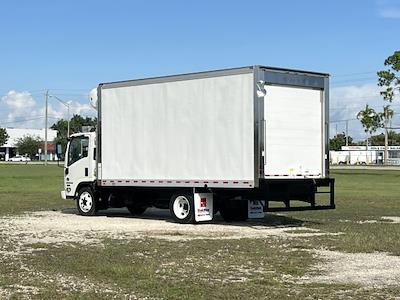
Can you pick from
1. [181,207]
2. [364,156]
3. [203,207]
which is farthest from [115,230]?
[364,156]

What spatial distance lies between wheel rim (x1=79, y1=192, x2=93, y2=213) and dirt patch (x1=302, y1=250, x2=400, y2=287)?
992 cm

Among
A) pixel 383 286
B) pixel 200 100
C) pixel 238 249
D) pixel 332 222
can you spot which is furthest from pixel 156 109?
pixel 383 286

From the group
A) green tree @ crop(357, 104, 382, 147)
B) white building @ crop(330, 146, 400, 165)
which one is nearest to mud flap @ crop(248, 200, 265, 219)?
green tree @ crop(357, 104, 382, 147)

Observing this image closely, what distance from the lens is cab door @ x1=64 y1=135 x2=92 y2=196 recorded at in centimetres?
2088

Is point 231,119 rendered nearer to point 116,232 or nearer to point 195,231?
point 195,231

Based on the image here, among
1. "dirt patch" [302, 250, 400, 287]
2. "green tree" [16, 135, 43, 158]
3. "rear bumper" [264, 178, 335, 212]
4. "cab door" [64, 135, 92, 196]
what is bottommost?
"dirt patch" [302, 250, 400, 287]

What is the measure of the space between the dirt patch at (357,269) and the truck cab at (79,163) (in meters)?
9.92

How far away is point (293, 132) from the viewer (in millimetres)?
17453

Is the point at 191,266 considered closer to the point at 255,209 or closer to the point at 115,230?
the point at 115,230

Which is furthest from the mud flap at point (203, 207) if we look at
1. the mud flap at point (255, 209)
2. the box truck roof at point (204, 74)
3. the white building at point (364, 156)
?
the white building at point (364, 156)

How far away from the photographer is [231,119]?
55.4ft

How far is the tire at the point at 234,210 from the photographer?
733 inches

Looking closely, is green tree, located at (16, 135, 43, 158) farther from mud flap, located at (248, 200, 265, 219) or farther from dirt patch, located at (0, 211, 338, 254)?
mud flap, located at (248, 200, 265, 219)

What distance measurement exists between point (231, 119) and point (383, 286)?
847 centimetres
